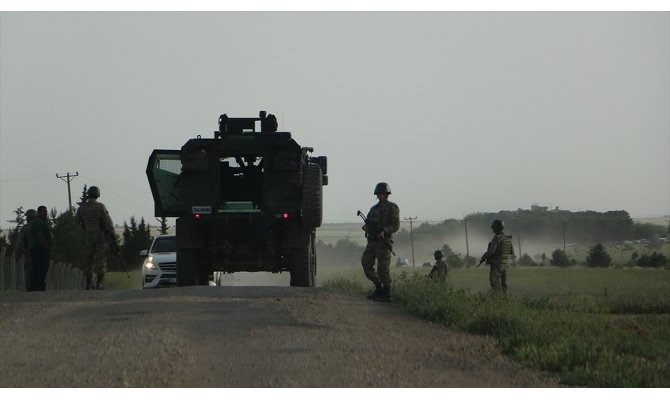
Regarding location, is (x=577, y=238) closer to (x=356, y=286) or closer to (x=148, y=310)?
(x=356, y=286)

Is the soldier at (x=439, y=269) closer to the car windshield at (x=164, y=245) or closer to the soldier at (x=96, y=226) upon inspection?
the soldier at (x=96, y=226)

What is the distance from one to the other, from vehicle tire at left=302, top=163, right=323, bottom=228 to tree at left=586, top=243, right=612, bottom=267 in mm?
80660

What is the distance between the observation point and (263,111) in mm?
21703

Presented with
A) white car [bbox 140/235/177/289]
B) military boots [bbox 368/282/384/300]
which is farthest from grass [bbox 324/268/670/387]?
white car [bbox 140/235/177/289]

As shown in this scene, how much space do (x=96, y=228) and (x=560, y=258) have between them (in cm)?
8855

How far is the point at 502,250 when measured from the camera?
67.1 ft

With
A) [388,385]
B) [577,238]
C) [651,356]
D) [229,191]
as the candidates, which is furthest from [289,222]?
[577,238]

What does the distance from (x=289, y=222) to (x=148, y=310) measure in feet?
21.2

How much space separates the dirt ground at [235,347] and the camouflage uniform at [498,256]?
15.0 ft

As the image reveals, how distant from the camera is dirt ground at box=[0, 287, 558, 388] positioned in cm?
943

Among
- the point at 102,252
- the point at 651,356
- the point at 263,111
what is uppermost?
the point at 263,111

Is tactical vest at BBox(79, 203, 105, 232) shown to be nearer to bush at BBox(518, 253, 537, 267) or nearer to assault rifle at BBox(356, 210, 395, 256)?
assault rifle at BBox(356, 210, 395, 256)

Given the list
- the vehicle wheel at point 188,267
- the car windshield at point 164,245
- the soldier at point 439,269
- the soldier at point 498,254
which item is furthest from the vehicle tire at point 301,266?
the car windshield at point 164,245

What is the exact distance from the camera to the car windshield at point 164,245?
2689 centimetres
